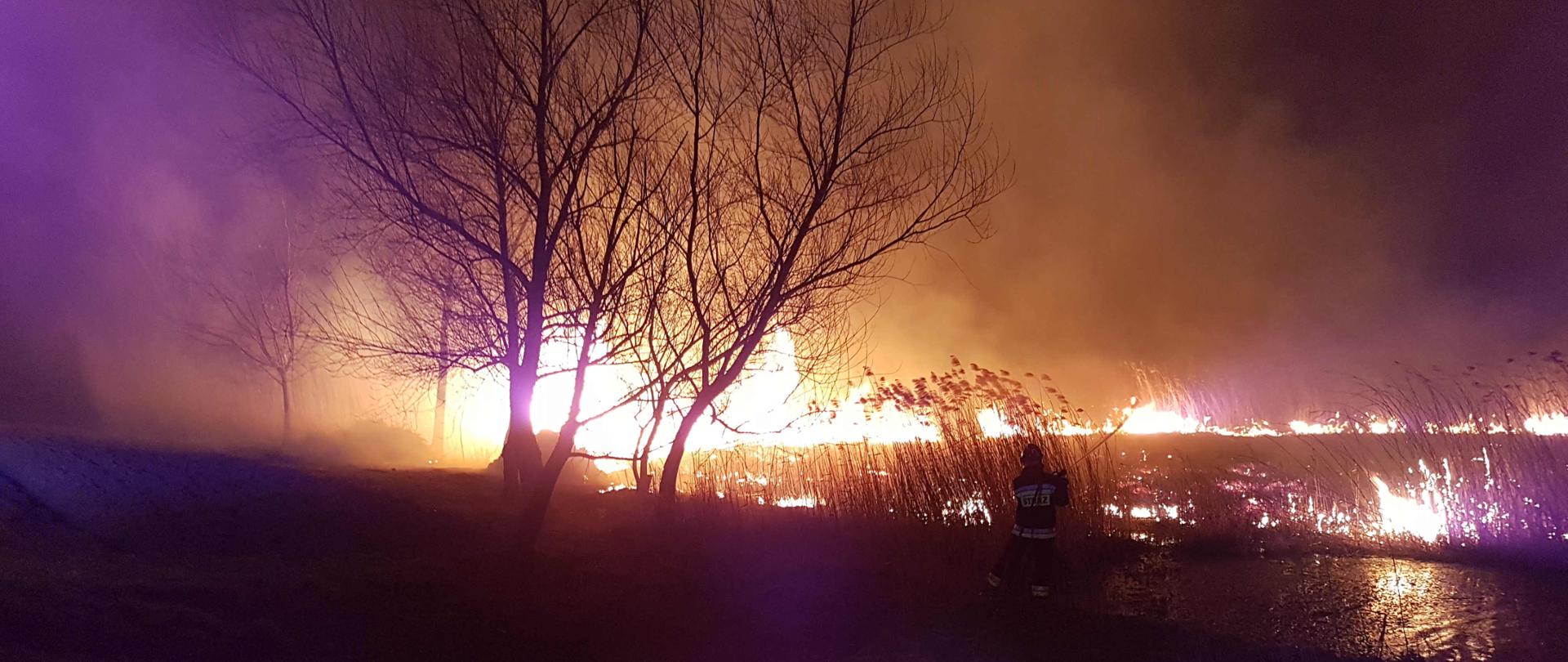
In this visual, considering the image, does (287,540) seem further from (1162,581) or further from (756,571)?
(1162,581)

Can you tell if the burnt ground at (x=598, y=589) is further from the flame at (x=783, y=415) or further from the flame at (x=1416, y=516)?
the flame at (x=1416, y=516)

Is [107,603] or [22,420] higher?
[22,420]

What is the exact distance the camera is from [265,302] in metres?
20.5

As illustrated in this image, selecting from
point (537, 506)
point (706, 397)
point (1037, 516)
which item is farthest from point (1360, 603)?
point (537, 506)

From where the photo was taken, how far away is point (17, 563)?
618 centimetres

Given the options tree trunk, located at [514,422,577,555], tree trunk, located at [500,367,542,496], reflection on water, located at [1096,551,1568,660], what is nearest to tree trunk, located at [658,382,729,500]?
tree trunk, located at [500,367,542,496]

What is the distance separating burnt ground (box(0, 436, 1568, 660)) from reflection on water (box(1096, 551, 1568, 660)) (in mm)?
39

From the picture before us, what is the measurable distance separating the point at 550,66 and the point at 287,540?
492 centimetres

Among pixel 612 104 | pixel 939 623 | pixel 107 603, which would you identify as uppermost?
pixel 612 104

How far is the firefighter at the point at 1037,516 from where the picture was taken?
29.0ft

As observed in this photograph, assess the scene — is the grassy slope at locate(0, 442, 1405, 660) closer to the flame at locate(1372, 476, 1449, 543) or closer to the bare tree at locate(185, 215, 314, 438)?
the flame at locate(1372, 476, 1449, 543)

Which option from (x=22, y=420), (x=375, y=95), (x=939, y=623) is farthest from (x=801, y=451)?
(x=22, y=420)

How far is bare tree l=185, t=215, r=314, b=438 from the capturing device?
20375mm

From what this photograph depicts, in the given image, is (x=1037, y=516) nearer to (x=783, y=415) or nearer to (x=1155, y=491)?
(x=783, y=415)
